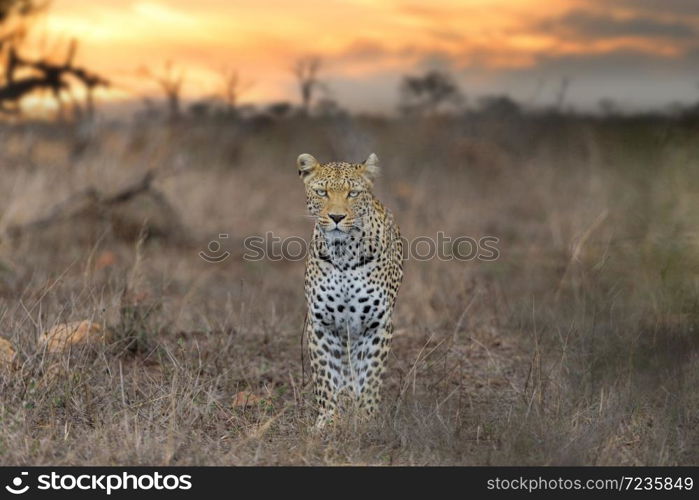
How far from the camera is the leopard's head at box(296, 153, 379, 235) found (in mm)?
6414

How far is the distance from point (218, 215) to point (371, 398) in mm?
9978

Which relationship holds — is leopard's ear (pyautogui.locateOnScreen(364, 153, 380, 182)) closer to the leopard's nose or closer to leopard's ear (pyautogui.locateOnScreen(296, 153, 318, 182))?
leopard's ear (pyautogui.locateOnScreen(296, 153, 318, 182))

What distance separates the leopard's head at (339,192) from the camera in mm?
6414

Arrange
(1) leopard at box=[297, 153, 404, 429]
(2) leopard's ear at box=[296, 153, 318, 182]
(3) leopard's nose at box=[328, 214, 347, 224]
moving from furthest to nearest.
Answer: (2) leopard's ear at box=[296, 153, 318, 182], (1) leopard at box=[297, 153, 404, 429], (3) leopard's nose at box=[328, 214, 347, 224]

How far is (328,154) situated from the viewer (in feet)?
76.1

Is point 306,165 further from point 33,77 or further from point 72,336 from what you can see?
point 33,77

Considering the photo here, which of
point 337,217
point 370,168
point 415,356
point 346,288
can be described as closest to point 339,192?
point 337,217

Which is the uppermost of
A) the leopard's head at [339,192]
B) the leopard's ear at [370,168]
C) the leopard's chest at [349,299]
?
the leopard's ear at [370,168]

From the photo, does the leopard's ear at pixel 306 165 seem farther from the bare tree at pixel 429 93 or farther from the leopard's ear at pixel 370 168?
the bare tree at pixel 429 93

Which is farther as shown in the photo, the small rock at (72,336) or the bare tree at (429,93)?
the bare tree at (429,93)

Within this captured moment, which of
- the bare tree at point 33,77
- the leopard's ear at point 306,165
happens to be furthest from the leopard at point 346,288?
the bare tree at point 33,77

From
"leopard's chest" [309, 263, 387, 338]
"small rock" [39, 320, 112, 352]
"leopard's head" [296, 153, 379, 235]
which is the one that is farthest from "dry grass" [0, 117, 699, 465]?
"leopard's head" [296, 153, 379, 235]

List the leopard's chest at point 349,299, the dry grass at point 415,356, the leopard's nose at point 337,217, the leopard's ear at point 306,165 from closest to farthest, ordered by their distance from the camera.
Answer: the dry grass at point 415,356 → the leopard's nose at point 337,217 → the leopard's chest at point 349,299 → the leopard's ear at point 306,165

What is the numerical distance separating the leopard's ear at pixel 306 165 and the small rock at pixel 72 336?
1.81 meters
